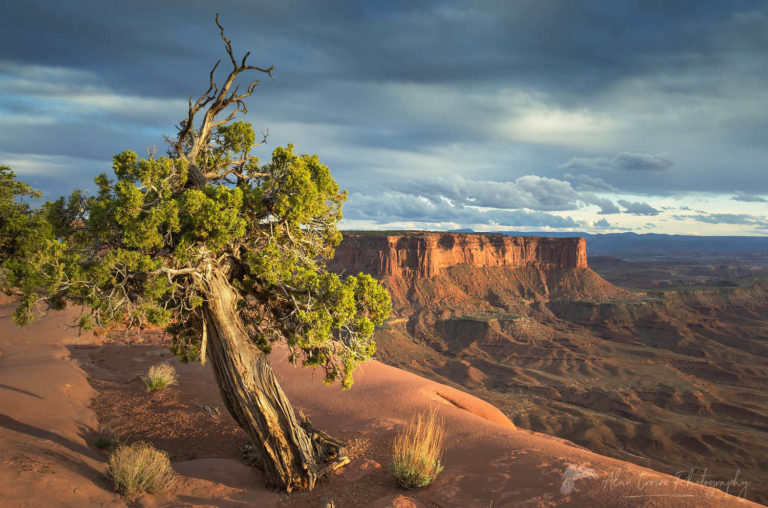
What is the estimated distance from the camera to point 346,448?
37.8 ft

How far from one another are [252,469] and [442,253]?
76770 mm

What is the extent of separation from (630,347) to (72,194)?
69.3 meters

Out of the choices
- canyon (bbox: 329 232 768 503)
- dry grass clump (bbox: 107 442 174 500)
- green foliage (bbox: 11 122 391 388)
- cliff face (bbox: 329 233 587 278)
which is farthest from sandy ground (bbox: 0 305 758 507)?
cliff face (bbox: 329 233 587 278)

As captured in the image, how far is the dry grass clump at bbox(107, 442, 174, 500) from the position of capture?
784cm

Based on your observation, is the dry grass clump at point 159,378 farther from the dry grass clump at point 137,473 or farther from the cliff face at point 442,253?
the cliff face at point 442,253

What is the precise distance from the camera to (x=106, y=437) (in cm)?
1102

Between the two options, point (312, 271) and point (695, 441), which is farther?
point (695, 441)

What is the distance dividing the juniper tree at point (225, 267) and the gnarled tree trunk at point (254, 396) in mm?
27

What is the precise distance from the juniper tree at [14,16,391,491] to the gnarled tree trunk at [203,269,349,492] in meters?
0.03

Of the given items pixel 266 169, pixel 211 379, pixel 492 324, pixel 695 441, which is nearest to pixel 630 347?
pixel 492 324

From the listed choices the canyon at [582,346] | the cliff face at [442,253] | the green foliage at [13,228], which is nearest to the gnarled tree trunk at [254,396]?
the green foliage at [13,228]

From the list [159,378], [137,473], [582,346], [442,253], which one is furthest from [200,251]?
[442,253]

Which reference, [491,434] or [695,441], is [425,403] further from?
[695,441]

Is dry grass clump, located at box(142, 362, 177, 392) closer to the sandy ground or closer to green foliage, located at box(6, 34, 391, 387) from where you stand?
the sandy ground
